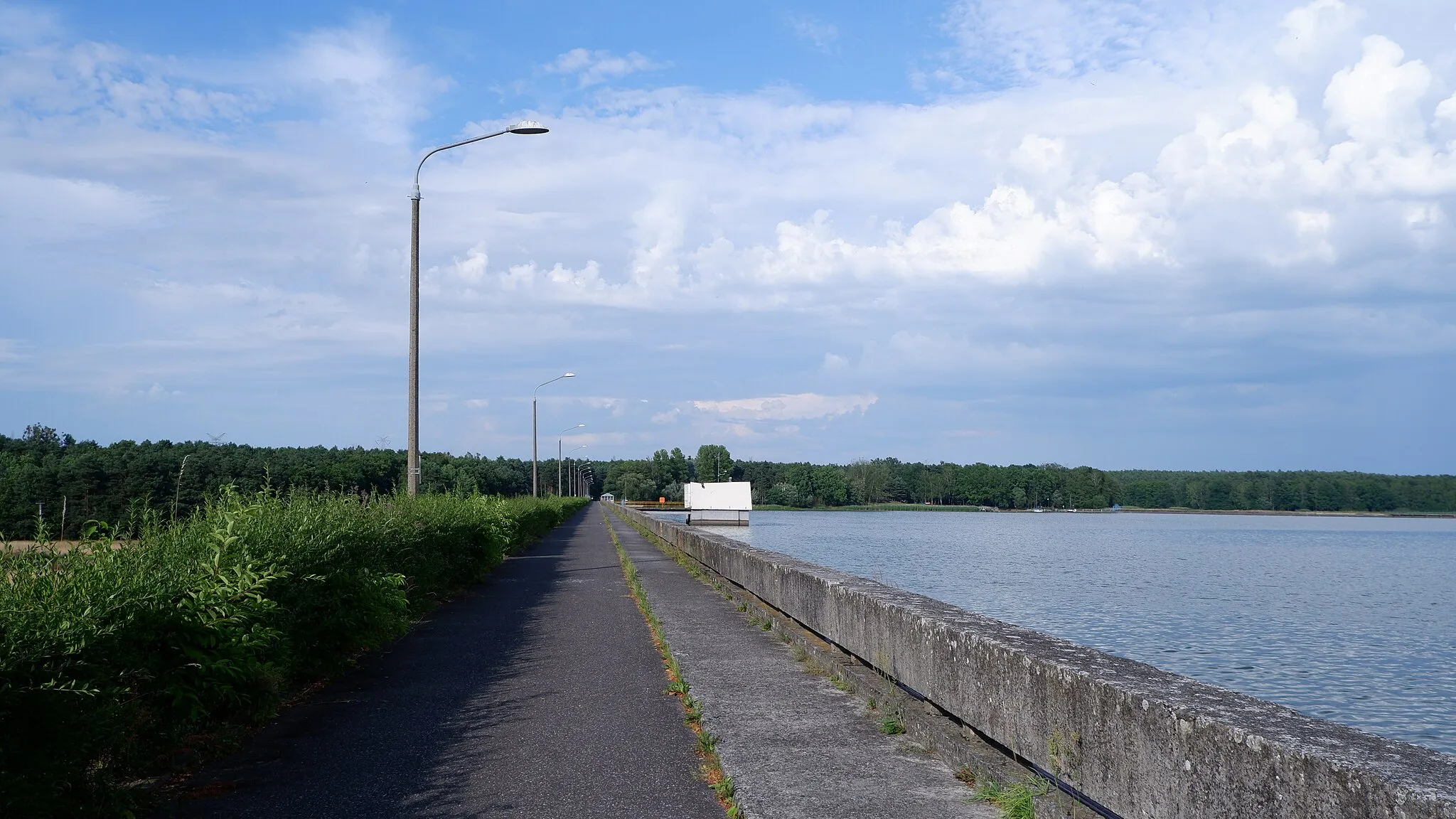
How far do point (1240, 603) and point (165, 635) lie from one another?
3113 cm

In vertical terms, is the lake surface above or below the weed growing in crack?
below

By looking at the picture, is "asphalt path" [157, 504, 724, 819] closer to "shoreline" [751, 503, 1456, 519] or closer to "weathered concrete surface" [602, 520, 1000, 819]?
"weathered concrete surface" [602, 520, 1000, 819]

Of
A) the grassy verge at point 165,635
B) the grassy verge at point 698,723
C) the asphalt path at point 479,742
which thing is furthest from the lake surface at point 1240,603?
the grassy verge at point 165,635

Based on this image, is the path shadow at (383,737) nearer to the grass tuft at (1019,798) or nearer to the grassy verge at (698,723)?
the grassy verge at (698,723)

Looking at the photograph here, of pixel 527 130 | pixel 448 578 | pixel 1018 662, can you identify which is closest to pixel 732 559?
pixel 448 578

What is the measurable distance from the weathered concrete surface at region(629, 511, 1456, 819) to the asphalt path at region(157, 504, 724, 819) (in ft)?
5.21

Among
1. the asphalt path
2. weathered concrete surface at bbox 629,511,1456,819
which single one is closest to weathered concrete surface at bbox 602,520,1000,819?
Result: the asphalt path

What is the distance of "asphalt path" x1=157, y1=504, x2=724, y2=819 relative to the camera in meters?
5.26

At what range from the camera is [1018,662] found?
5082mm

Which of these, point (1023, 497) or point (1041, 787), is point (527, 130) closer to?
point (1041, 787)

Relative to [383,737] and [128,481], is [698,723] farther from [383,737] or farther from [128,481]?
[128,481]

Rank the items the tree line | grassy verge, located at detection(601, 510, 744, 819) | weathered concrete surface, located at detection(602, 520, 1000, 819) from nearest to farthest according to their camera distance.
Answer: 1. weathered concrete surface, located at detection(602, 520, 1000, 819)
2. grassy verge, located at detection(601, 510, 744, 819)
3. the tree line

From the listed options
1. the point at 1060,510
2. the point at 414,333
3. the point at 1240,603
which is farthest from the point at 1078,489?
the point at 414,333

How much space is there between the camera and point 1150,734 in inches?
156
